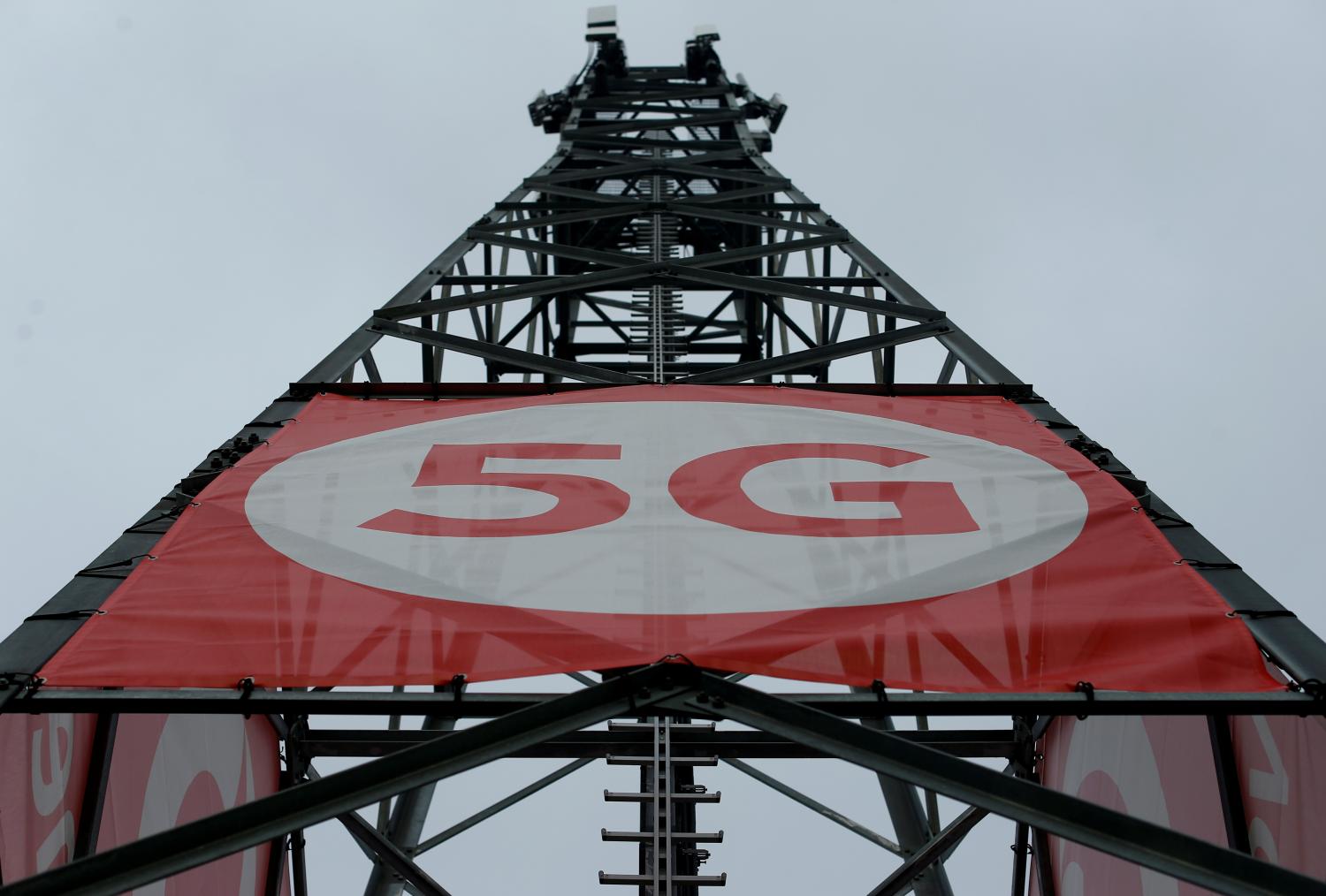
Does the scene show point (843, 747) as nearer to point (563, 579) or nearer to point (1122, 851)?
point (1122, 851)

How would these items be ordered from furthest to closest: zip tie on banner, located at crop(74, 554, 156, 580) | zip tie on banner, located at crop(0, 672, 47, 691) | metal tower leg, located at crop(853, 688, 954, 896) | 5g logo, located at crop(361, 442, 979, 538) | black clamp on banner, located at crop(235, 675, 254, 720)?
1. metal tower leg, located at crop(853, 688, 954, 896)
2. 5g logo, located at crop(361, 442, 979, 538)
3. zip tie on banner, located at crop(74, 554, 156, 580)
4. black clamp on banner, located at crop(235, 675, 254, 720)
5. zip tie on banner, located at crop(0, 672, 47, 691)

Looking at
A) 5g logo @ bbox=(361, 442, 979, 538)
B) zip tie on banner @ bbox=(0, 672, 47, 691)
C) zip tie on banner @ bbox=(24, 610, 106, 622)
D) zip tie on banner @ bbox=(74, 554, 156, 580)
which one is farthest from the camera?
5g logo @ bbox=(361, 442, 979, 538)

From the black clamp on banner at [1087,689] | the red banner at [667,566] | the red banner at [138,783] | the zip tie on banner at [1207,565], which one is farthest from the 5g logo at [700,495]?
the red banner at [138,783]

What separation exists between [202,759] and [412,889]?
1.51 meters

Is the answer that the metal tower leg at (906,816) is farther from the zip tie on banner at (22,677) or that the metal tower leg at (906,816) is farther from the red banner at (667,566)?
the zip tie on banner at (22,677)

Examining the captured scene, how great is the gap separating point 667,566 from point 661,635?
505mm

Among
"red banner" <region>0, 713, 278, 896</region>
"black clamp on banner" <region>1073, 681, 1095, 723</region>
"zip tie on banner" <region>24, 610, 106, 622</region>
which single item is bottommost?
"red banner" <region>0, 713, 278, 896</region>

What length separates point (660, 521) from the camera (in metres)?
4.76

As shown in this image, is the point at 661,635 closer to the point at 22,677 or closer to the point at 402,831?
the point at 22,677

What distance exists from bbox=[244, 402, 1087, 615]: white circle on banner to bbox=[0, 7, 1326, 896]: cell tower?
0.02 meters

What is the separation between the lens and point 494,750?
10.9 feet

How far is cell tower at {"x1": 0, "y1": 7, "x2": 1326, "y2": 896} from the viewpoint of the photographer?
351 centimetres

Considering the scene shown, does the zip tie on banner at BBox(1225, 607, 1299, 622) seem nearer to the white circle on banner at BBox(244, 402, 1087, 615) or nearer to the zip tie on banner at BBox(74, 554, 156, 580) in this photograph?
the white circle on banner at BBox(244, 402, 1087, 615)

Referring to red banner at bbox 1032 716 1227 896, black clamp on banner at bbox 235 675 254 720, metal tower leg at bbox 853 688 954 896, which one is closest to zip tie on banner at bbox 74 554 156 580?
black clamp on banner at bbox 235 675 254 720
